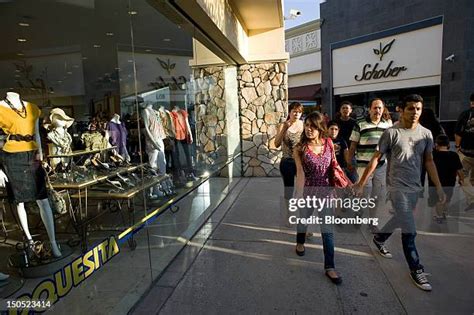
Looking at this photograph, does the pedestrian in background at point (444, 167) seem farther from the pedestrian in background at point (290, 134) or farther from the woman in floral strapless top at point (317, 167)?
the woman in floral strapless top at point (317, 167)

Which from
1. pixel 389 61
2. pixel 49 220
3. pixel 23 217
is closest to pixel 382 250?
pixel 49 220

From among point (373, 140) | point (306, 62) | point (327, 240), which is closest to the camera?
point (327, 240)

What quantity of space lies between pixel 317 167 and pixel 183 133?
222 centimetres

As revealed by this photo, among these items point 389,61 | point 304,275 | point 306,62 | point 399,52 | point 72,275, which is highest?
point 306,62

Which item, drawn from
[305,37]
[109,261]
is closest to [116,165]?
[109,261]

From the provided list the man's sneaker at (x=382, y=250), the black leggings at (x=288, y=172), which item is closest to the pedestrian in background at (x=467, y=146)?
the man's sneaker at (x=382, y=250)

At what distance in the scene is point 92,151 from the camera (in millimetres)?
2316

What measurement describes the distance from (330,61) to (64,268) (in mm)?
18664

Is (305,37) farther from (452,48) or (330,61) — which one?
(452,48)

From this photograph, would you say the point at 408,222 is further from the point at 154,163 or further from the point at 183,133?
the point at 183,133

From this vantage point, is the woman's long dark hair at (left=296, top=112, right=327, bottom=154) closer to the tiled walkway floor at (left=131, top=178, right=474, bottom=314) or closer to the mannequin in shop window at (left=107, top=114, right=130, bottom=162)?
the tiled walkway floor at (left=131, top=178, right=474, bottom=314)

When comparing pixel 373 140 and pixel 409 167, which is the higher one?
pixel 373 140

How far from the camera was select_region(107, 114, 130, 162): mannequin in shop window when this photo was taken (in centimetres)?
252

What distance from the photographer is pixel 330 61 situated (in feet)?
60.0
